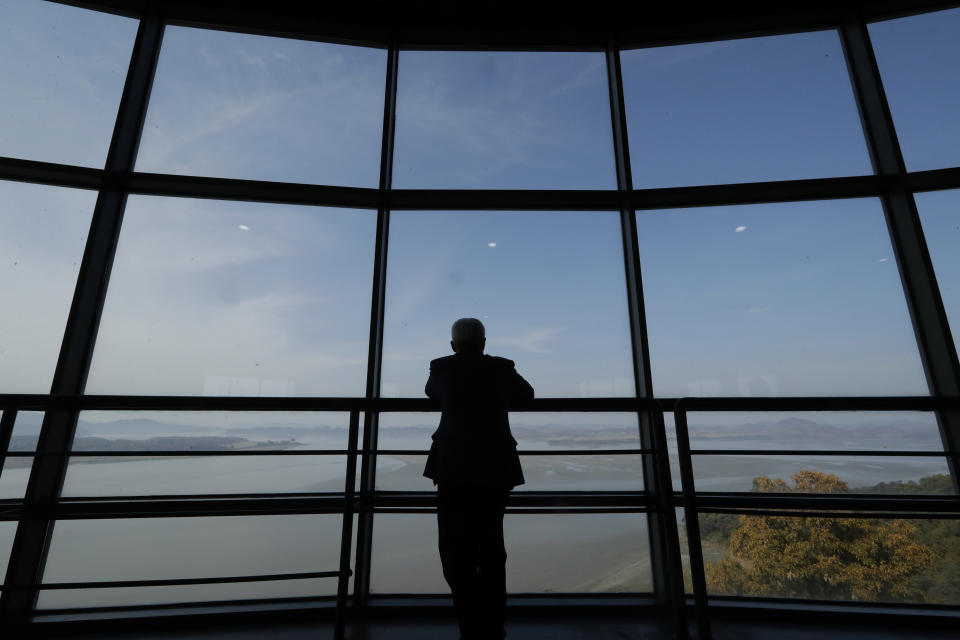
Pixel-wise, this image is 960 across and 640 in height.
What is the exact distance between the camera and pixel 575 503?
1533 mm

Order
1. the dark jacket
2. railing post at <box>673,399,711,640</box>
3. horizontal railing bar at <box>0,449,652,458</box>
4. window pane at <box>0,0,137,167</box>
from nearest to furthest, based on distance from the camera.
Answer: the dark jacket, railing post at <box>673,399,711,640</box>, horizontal railing bar at <box>0,449,652,458</box>, window pane at <box>0,0,137,167</box>

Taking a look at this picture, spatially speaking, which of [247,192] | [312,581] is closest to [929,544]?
[312,581]

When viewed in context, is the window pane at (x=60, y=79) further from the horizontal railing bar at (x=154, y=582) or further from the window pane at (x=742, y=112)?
the window pane at (x=742, y=112)

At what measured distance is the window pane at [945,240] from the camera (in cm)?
168

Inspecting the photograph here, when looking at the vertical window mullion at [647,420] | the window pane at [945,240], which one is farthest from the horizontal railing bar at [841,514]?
the window pane at [945,240]

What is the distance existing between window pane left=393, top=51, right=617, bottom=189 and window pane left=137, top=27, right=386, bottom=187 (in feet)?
0.65

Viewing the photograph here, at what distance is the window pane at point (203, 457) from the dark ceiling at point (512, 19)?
6.76ft

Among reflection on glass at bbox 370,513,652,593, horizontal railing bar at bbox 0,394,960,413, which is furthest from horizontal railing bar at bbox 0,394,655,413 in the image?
reflection on glass at bbox 370,513,652,593

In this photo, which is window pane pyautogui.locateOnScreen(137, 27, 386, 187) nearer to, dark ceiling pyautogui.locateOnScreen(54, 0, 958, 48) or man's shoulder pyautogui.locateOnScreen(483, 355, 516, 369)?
dark ceiling pyautogui.locateOnScreen(54, 0, 958, 48)

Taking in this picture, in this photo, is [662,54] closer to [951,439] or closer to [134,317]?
[951,439]

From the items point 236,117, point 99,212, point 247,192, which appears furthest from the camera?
point 236,117

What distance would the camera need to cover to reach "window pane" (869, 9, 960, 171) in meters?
1.85

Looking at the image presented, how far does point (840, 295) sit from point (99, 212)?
10.9ft

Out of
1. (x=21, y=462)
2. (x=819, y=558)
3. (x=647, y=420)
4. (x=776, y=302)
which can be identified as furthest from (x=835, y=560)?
(x=21, y=462)
